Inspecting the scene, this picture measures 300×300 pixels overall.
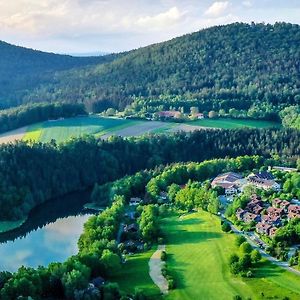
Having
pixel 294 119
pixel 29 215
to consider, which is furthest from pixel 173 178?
pixel 294 119

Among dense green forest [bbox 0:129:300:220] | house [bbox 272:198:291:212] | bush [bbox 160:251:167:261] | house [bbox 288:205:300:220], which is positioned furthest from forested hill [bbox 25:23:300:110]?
bush [bbox 160:251:167:261]

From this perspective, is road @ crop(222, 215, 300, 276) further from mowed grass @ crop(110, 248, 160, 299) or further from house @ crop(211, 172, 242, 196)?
house @ crop(211, 172, 242, 196)

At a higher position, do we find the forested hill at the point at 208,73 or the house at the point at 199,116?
the forested hill at the point at 208,73

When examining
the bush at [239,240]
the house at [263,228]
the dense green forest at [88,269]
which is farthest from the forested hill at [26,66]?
the bush at [239,240]

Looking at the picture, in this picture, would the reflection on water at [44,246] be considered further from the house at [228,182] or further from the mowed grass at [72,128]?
the mowed grass at [72,128]

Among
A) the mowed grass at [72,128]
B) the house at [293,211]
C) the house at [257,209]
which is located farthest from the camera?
the mowed grass at [72,128]

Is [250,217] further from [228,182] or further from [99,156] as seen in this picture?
[99,156]
